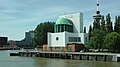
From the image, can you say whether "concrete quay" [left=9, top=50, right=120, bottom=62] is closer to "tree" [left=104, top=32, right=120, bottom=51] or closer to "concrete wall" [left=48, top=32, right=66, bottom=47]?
"tree" [left=104, top=32, right=120, bottom=51]

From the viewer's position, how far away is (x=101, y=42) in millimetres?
89375

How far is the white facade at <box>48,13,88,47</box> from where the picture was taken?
102 metres

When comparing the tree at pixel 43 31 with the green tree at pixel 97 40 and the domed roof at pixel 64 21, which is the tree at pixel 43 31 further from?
the green tree at pixel 97 40

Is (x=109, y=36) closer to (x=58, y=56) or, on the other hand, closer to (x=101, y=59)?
(x=101, y=59)

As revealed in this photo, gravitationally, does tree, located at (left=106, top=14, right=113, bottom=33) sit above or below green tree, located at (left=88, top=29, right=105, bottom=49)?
above

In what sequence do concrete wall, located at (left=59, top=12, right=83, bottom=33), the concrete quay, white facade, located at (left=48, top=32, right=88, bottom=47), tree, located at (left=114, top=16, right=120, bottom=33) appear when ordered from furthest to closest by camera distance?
concrete wall, located at (left=59, top=12, right=83, bottom=33) → white facade, located at (left=48, top=32, right=88, bottom=47) → tree, located at (left=114, top=16, right=120, bottom=33) → the concrete quay

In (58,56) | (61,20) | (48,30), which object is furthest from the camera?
(48,30)

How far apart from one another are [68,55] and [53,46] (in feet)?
68.2

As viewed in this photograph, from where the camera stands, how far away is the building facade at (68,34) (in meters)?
102

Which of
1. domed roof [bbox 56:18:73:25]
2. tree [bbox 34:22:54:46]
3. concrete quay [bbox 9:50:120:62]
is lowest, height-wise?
concrete quay [bbox 9:50:120:62]

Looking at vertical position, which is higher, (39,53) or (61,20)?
(61,20)

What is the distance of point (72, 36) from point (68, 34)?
2.14 metres

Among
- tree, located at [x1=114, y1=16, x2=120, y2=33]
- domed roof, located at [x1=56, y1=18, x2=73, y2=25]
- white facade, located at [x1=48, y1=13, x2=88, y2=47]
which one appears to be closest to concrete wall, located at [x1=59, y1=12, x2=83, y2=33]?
white facade, located at [x1=48, y1=13, x2=88, y2=47]

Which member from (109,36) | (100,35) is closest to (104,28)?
(100,35)
